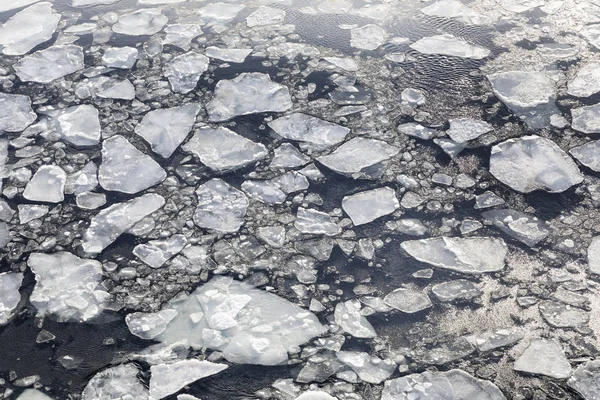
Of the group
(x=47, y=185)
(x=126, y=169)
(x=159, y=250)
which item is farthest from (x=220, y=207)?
(x=47, y=185)

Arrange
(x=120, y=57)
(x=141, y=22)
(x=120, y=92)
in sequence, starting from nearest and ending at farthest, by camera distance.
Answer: (x=120, y=92), (x=120, y=57), (x=141, y=22)

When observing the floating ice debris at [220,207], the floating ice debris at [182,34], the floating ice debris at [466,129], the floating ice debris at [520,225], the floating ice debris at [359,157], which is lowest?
the floating ice debris at [520,225]

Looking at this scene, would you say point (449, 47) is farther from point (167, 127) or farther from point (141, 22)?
point (141, 22)

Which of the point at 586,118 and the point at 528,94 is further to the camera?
the point at 528,94

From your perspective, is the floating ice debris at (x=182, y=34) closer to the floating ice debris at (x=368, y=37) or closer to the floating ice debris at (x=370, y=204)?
the floating ice debris at (x=368, y=37)

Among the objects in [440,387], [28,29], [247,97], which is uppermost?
[28,29]

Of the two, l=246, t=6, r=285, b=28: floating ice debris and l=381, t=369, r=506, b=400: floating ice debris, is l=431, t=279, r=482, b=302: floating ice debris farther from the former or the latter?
l=246, t=6, r=285, b=28: floating ice debris

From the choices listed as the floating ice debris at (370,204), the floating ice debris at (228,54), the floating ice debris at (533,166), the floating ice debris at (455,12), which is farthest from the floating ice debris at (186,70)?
the floating ice debris at (533,166)

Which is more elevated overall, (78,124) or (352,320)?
(78,124)
